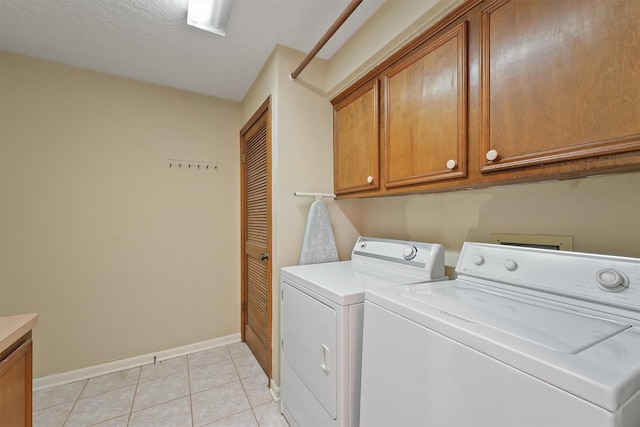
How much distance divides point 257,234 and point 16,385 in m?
1.50

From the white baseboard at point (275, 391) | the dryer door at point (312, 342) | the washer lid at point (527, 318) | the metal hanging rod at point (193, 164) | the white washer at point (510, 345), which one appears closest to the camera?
the white washer at point (510, 345)

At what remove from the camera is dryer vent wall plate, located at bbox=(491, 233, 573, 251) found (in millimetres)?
1028

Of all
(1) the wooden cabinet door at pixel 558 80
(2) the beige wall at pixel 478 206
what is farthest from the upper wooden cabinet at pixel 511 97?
(2) the beige wall at pixel 478 206

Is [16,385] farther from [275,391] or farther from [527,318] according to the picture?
[527,318]

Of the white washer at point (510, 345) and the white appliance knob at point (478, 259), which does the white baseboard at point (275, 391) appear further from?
the white appliance knob at point (478, 259)

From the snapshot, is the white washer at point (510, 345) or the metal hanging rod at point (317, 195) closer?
the white washer at point (510, 345)

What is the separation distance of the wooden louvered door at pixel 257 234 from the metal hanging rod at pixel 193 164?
302 mm

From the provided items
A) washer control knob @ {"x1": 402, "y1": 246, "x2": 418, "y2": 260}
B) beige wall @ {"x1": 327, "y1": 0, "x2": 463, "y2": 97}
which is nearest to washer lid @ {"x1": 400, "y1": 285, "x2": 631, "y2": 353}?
washer control knob @ {"x1": 402, "y1": 246, "x2": 418, "y2": 260}

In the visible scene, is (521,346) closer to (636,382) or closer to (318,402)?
(636,382)

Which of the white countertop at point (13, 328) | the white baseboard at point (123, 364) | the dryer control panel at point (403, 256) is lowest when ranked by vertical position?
the white baseboard at point (123, 364)

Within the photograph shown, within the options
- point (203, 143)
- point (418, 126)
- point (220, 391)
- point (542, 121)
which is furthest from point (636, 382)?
point (203, 143)

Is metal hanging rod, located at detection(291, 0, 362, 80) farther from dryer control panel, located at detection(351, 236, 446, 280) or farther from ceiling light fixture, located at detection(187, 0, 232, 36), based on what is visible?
dryer control panel, located at detection(351, 236, 446, 280)

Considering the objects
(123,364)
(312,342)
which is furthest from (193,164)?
(312,342)

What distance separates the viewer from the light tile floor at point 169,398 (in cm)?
163
